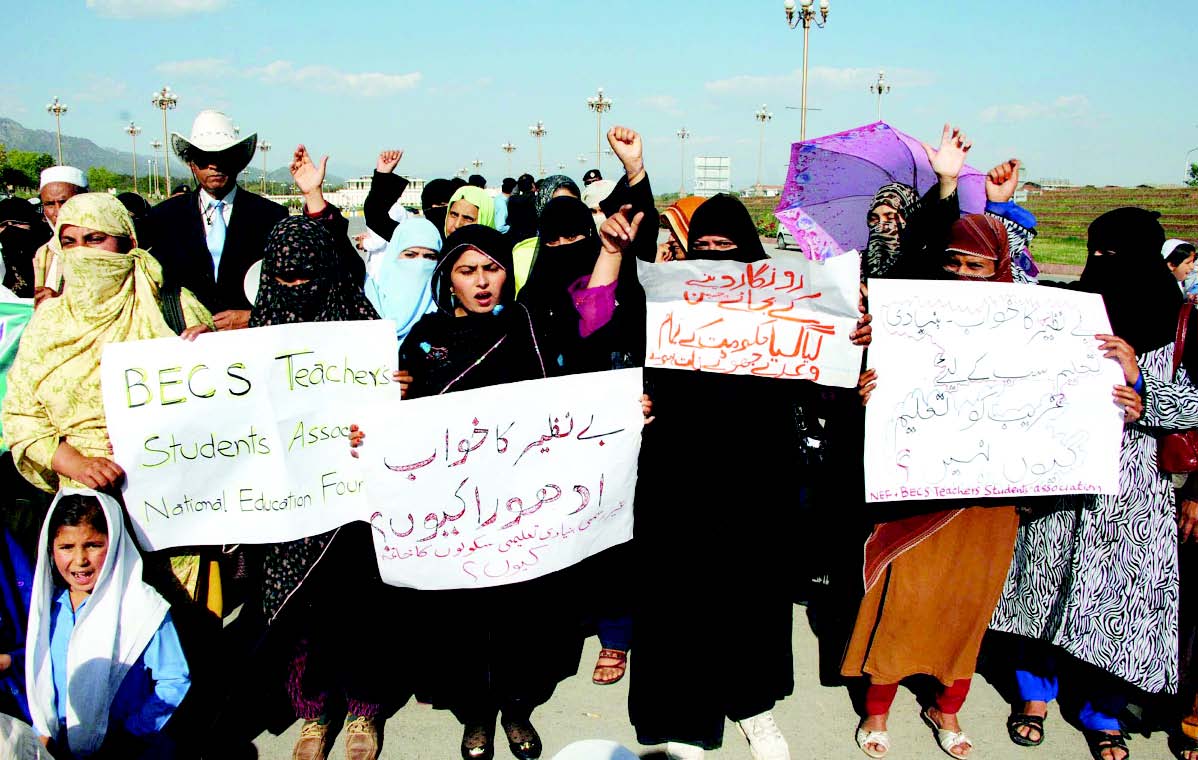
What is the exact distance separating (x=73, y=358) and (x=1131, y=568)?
4030mm

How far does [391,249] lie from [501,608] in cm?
210

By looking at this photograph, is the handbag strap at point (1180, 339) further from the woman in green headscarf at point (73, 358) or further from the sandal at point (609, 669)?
the woman in green headscarf at point (73, 358)

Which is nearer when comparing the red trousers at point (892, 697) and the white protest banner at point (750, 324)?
the white protest banner at point (750, 324)

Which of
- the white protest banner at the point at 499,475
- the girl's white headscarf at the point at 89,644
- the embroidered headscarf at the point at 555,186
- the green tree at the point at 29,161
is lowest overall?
the girl's white headscarf at the point at 89,644

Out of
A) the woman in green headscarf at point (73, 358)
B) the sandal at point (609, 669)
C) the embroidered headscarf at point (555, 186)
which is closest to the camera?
the woman in green headscarf at point (73, 358)

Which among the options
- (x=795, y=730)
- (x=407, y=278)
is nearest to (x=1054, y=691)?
(x=795, y=730)

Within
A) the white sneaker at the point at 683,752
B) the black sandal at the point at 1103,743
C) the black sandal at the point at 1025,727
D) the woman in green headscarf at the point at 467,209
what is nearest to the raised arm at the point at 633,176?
the woman in green headscarf at the point at 467,209

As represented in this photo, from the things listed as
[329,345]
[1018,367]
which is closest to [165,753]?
[329,345]

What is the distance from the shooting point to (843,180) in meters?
4.49

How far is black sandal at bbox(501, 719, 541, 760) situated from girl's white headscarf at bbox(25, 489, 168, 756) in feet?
4.67

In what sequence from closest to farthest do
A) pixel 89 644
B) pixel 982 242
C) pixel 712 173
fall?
1. pixel 89 644
2. pixel 982 242
3. pixel 712 173

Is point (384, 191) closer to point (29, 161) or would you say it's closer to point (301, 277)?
point (301, 277)

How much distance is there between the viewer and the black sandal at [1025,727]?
3.23 m

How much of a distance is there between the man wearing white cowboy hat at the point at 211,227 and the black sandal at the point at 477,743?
2.38m
